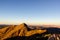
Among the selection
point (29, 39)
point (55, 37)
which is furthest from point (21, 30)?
point (55, 37)

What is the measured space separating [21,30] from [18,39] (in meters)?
12.8

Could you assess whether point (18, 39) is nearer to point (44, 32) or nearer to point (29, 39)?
point (29, 39)

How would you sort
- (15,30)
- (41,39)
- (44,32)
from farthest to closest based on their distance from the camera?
(15,30)
(44,32)
(41,39)

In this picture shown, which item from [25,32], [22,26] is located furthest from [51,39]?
[22,26]

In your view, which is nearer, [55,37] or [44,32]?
[55,37]

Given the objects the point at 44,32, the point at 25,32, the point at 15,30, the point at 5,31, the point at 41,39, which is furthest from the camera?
the point at 5,31

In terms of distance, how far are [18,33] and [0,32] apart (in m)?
12.0

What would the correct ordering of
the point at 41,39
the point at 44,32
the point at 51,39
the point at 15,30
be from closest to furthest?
the point at 51,39
the point at 41,39
the point at 44,32
the point at 15,30

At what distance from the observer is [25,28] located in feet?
176

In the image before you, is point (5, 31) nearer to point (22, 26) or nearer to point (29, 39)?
point (22, 26)

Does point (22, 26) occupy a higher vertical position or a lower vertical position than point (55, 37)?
higher

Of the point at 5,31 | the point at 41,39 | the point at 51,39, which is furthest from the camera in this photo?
→ the point at 5,31

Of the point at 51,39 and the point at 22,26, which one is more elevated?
the point at 22,26

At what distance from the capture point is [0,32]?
63156 millimetres
